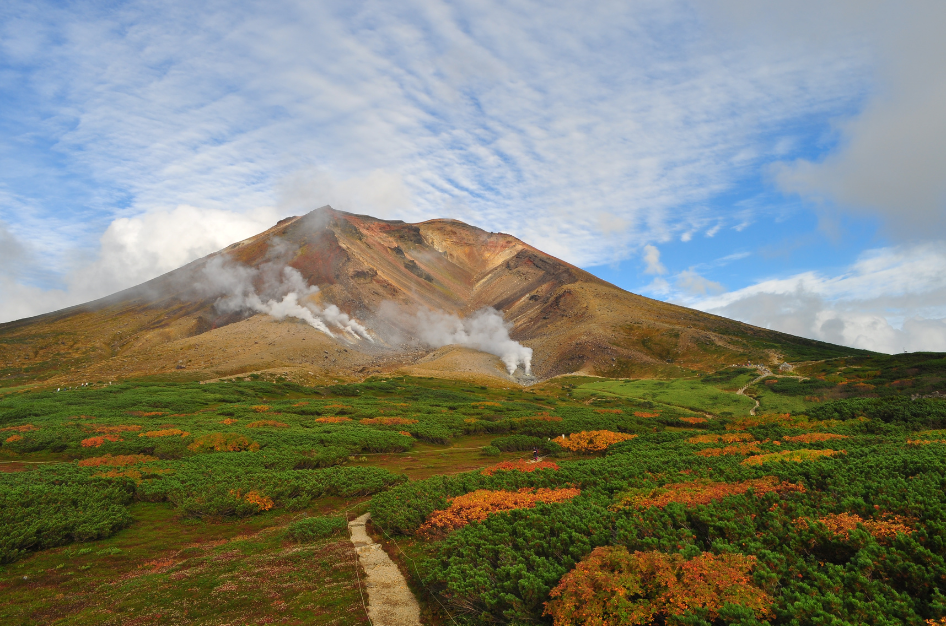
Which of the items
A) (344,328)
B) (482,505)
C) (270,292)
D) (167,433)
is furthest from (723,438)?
(270,292)

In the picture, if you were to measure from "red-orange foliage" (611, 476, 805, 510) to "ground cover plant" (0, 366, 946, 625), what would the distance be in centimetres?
7

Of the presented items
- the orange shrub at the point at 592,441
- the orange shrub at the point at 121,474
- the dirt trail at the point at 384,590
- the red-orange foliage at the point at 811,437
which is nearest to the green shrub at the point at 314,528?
the dirt trail at the point at 384,590

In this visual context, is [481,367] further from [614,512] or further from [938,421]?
[614,512]

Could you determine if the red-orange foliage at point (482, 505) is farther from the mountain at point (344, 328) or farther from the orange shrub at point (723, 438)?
the mountain at point (344, 328)

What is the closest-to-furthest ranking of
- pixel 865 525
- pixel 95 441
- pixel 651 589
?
pixel 651 589, pixel 865 525, pixel 95 441

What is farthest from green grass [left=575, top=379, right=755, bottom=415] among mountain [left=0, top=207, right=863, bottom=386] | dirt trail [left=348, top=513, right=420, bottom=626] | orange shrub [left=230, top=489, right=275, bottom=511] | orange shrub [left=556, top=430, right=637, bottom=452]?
orange shrub [left=230, top=489, right=275, bottom=511]

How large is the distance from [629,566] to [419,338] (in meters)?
125

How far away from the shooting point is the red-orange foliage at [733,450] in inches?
635

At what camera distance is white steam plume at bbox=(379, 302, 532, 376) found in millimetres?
112800

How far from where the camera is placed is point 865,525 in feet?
25.5

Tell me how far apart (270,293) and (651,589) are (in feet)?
456

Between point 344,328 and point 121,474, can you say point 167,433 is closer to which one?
point 121,474

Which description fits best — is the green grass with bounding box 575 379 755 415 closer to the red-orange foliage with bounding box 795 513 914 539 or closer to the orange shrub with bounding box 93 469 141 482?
the red-orange foliage with bounding box 795 513 914 539

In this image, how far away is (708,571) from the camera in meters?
7.16
